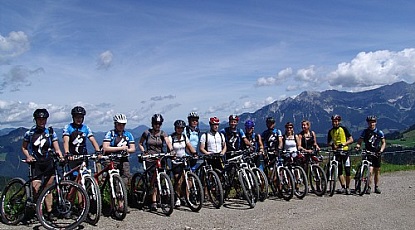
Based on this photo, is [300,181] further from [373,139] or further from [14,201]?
[14,201]

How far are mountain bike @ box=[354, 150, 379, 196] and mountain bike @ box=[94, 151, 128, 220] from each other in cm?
618

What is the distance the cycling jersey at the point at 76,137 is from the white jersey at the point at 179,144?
6.59ft

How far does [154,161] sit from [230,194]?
243cm

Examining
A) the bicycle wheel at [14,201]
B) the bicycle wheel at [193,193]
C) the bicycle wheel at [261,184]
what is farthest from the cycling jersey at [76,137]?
the bicycle wheel at [261,184]

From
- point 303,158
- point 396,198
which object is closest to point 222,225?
point 303,158

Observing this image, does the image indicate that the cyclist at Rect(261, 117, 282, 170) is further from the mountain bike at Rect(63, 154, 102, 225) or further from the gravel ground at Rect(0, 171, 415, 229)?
the mountain bike at Rect(63, 154, 102, 225)

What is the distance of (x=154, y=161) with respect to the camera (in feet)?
A: 29.0

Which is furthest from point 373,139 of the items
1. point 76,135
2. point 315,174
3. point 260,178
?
point 76,135

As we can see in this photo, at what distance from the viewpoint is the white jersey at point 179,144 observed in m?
9.37

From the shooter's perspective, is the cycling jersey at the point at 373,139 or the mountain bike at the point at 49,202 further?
the cycling jersey at the point at 373,139

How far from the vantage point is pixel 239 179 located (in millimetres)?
9281

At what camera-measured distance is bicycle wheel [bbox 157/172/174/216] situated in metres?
8.32

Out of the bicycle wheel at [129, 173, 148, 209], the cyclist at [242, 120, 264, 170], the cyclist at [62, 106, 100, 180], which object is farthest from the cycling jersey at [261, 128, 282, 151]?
the cyclist at [62, 106, 100, 180]

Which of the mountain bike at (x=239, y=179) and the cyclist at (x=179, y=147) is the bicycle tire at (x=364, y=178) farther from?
the cyclist at (x=179, y=147)
